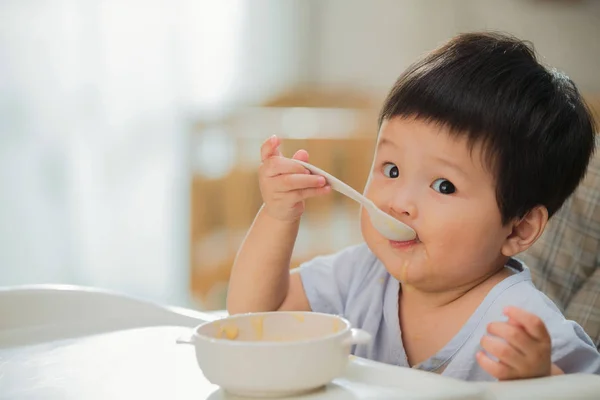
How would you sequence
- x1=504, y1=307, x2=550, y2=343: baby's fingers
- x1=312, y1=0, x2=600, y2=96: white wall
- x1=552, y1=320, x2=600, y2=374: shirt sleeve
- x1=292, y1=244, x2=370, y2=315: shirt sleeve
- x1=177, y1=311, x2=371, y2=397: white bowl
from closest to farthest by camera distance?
x1=177, y1=311, x2=371, y2=397: white bowl < x1=504, y1=307, x2=550, y2=343: baby's fingers < x1=552, y1=320, x2=600, y2=374: shirt sleeve < x1=292, y1=244, x2=370, y2=315: shirt sleeve < x1=312, y1=0, x2=600, y2=96: white wall

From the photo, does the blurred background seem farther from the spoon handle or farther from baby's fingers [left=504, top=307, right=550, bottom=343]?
baby's fingers [left=504, top=307, right=550, bottom=343]

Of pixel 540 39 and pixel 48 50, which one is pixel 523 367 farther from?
pixel 540 39

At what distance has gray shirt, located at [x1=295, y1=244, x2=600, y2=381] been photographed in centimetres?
87

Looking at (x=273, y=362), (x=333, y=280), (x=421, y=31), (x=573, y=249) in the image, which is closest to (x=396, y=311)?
(x=333, y=280)

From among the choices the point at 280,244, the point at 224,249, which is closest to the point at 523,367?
the point at 280,244

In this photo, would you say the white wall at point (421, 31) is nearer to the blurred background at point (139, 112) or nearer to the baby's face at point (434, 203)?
the blurred background at point (139, 112)

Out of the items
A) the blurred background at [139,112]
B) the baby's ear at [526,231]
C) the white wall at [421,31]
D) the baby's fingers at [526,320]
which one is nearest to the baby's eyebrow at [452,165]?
the baby's ear at [526,231]

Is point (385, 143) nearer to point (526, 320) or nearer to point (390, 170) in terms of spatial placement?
point (390, 170)

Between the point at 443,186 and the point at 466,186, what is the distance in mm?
26

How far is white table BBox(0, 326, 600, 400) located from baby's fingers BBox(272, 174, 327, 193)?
0.21 meters

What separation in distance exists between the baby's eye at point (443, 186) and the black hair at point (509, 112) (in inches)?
1.9

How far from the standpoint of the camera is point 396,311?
1057 mm

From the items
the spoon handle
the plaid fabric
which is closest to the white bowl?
the spoon handle

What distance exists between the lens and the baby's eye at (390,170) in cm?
97
